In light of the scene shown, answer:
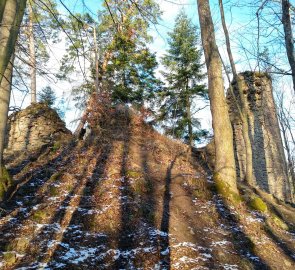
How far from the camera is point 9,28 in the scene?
3109 mm

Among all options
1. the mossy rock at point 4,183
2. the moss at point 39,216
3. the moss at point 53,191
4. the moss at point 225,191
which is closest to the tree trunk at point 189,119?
the moss at point 225,191

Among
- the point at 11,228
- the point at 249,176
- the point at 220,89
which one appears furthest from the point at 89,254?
the point at 249,176

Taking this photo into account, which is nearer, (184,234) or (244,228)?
(184,234)

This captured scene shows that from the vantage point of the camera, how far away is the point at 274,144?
14.3 m

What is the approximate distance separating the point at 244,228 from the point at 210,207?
0.93m

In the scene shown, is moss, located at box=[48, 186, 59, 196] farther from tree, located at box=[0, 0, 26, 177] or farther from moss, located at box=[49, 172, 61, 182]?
tree, located at box=[0, 0, 26, 177]

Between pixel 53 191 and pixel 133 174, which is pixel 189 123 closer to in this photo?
pixel 133 174

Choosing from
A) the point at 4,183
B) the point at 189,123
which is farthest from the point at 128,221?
the point at 189,123

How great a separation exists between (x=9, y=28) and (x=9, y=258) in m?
3.25

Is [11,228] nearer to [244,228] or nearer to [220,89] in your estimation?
[244,228]

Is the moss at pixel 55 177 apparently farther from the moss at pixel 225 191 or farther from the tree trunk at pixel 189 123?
the tree trunk at pixel 189 123

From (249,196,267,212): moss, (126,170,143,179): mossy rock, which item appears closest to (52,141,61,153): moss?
(126,170,143,179): mossy rock

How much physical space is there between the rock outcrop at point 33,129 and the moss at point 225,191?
7041 millimetres

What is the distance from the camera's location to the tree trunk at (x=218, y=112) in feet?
24.5
